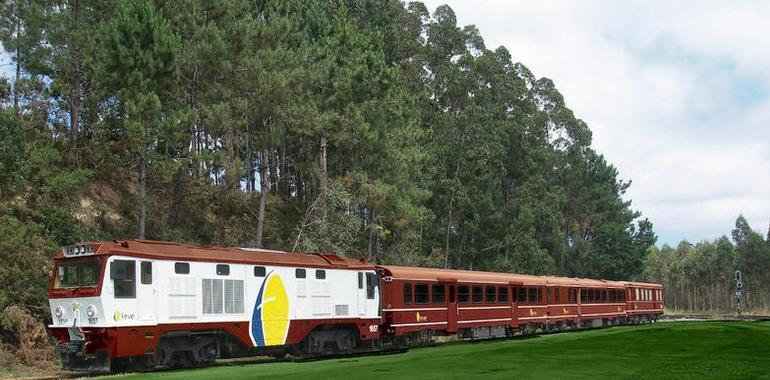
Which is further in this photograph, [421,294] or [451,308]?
[451,308]

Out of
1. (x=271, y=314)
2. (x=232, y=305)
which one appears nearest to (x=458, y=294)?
(x=271, y=314)

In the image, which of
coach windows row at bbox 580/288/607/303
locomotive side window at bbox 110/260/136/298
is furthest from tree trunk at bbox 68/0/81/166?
coach windows row at bbox 580/288/607/303

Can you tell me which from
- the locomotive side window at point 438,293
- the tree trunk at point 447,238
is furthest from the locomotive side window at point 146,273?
the tree trunk at point 447,238

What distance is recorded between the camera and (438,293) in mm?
34062

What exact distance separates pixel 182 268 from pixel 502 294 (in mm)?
21385

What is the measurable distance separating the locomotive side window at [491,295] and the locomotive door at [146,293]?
66.7ft

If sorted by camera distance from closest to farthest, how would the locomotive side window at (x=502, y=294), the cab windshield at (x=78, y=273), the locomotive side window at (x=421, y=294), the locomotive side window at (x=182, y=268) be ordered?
the cab windshield at (x=78, y=273) → the locomotive side window at (x=182, y=268) → the locomotive side window at (x=421, y=294) → the locomotive side window at (x=502, y=294)

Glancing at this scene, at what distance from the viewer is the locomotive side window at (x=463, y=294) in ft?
117

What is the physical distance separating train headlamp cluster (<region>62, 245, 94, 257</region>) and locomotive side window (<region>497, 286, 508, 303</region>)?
23423mm

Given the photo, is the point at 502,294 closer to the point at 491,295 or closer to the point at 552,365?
the point at 491,295

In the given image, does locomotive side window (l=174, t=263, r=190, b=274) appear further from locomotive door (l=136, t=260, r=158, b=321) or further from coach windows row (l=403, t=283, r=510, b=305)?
coach windows row (l=403, t=283, r=510, b=305)

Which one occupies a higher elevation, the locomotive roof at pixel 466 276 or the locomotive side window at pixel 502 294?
the locomotive roof at pixel 466 276

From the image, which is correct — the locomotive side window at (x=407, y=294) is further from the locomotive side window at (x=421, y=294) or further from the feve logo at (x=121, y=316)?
the feve logo at (x=121, y=316)

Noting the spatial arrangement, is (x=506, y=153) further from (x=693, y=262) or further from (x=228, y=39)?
(x=693, y=262)
